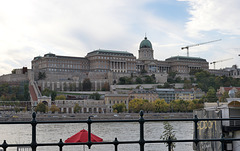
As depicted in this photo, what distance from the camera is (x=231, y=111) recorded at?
1223cm

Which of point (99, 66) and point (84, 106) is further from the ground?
point (99, 66)

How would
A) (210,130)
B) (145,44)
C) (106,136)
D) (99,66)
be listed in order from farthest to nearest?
1. (145,44)
2. (99,66)
3. (106,136)
4. (210,130)

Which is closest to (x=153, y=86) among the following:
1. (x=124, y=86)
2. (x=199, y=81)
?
(x=124, y=86)

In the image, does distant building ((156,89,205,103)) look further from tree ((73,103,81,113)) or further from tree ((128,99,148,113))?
tree ((73,103,81,113))

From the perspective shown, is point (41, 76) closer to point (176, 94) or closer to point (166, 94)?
point (166, 94)

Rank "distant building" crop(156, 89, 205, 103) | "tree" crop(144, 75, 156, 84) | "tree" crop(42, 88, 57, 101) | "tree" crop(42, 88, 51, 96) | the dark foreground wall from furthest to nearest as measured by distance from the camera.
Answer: "tree" crop(144, 75, 156, 84) → "distant building" crop(156, 89, 205, 103) → "tree" crop(42, 88, 51, 96) → "tree" crop(42, 88, 57, 101) → the dark foreground wall

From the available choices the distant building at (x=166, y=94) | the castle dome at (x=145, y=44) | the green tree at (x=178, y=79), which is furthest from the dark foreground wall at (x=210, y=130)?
the castle dome at (x=145, y=44)

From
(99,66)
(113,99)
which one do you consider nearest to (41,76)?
(113,99)

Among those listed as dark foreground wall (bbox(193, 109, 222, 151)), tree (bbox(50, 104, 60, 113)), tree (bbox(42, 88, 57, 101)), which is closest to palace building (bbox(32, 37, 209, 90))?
tree (bbox(42, 88, 57, 101))

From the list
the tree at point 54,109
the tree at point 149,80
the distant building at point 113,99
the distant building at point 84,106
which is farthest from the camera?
the tree at point 149,80

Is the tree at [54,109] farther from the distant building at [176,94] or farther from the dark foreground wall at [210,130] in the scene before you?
the dark foreground wall at [210,130]

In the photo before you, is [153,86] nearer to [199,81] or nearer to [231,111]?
[199,81]

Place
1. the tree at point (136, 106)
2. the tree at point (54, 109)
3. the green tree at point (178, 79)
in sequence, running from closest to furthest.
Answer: the tree at point (54, 109) < the tree at point (136, 106) < the green tree at point (178, 79)

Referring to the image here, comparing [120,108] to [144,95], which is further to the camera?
[144,95]
